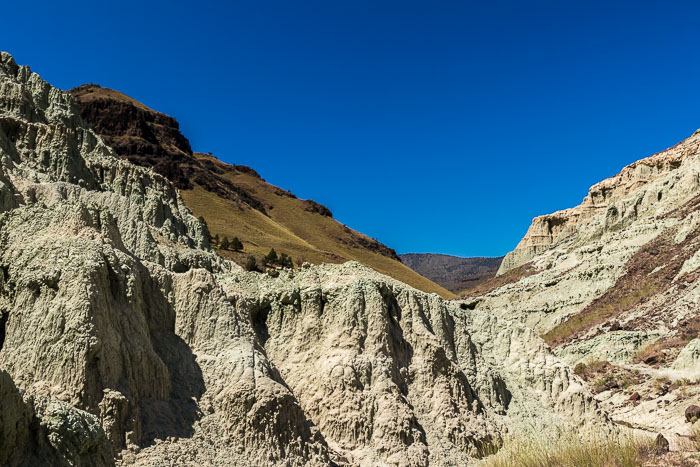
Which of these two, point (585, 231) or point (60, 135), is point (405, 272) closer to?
point (585, 231)

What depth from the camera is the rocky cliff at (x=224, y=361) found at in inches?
401

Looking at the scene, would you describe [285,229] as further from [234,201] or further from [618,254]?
[618,254]

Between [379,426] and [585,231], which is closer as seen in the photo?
[379,426]

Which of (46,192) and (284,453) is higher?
(46,192)

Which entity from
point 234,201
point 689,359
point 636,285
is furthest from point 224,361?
point 234,201

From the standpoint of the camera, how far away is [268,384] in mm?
12461

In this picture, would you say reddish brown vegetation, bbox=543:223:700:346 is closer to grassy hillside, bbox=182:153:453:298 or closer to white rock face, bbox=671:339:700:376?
white rock face, bbox=671:339:700:376

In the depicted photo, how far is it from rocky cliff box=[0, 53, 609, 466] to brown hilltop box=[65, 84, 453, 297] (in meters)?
74.2

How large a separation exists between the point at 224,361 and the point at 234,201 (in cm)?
12837

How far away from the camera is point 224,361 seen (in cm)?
1318

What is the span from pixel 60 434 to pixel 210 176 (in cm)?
14203

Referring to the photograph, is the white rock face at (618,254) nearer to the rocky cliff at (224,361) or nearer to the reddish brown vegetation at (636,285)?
the reddish brown vegetation at (636,285)

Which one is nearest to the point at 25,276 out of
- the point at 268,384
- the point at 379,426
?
the point at 268,384

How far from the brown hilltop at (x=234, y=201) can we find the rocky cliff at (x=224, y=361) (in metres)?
74.2
